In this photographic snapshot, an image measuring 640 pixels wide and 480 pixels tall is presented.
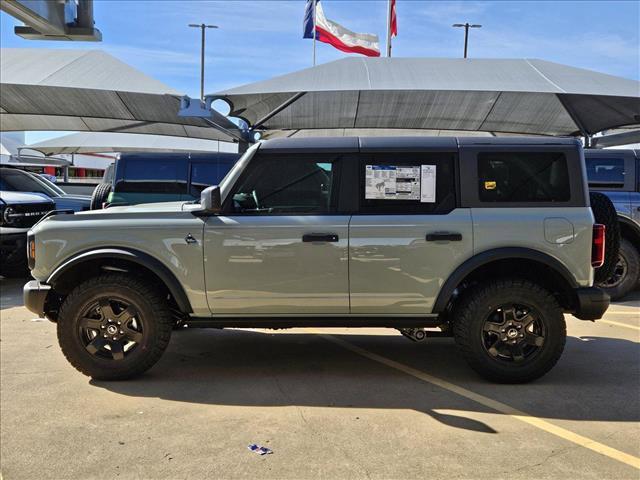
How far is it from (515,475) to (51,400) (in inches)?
127

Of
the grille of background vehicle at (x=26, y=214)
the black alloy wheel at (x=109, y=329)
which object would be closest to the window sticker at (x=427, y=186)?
the black alloy wheel at (x=109, y=329)

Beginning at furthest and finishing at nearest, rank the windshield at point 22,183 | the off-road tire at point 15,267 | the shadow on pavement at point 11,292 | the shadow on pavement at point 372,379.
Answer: the windshield at point 22,183 → the off-road tire at point 15,267 → the shadow on pavement at point 11,292 → the shadow on pavement at point 372,379

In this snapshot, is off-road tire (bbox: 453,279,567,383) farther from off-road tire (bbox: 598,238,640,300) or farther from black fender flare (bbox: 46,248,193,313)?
off-road tire (bbox: 598,238,640,300)

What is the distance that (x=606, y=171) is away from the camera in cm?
772

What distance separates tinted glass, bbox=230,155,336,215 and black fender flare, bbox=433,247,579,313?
1.14m

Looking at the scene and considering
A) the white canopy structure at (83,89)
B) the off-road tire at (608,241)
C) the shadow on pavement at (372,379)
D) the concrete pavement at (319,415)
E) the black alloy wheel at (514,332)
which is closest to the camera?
the concrete pavement at (319,415)

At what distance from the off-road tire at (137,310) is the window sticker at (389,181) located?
6.17 feet

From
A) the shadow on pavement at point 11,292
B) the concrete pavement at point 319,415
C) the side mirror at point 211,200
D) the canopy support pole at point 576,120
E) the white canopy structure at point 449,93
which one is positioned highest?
the white canopy structure at point 449,93

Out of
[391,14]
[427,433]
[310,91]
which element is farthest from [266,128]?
[427,433]

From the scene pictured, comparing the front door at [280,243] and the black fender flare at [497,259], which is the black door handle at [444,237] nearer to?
the black fender flare at [497,259]

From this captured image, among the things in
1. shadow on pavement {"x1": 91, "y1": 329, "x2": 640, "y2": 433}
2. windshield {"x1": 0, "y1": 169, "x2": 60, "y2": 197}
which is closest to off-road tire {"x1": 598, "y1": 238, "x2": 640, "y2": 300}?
shadow on pavement {"x1": 91, "y1": 329, "x2": 640, "y2": 433}

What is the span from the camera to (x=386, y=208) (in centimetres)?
441

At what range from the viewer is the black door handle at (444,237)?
4.31 metres

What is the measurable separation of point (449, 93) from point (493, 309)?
1149 cm
